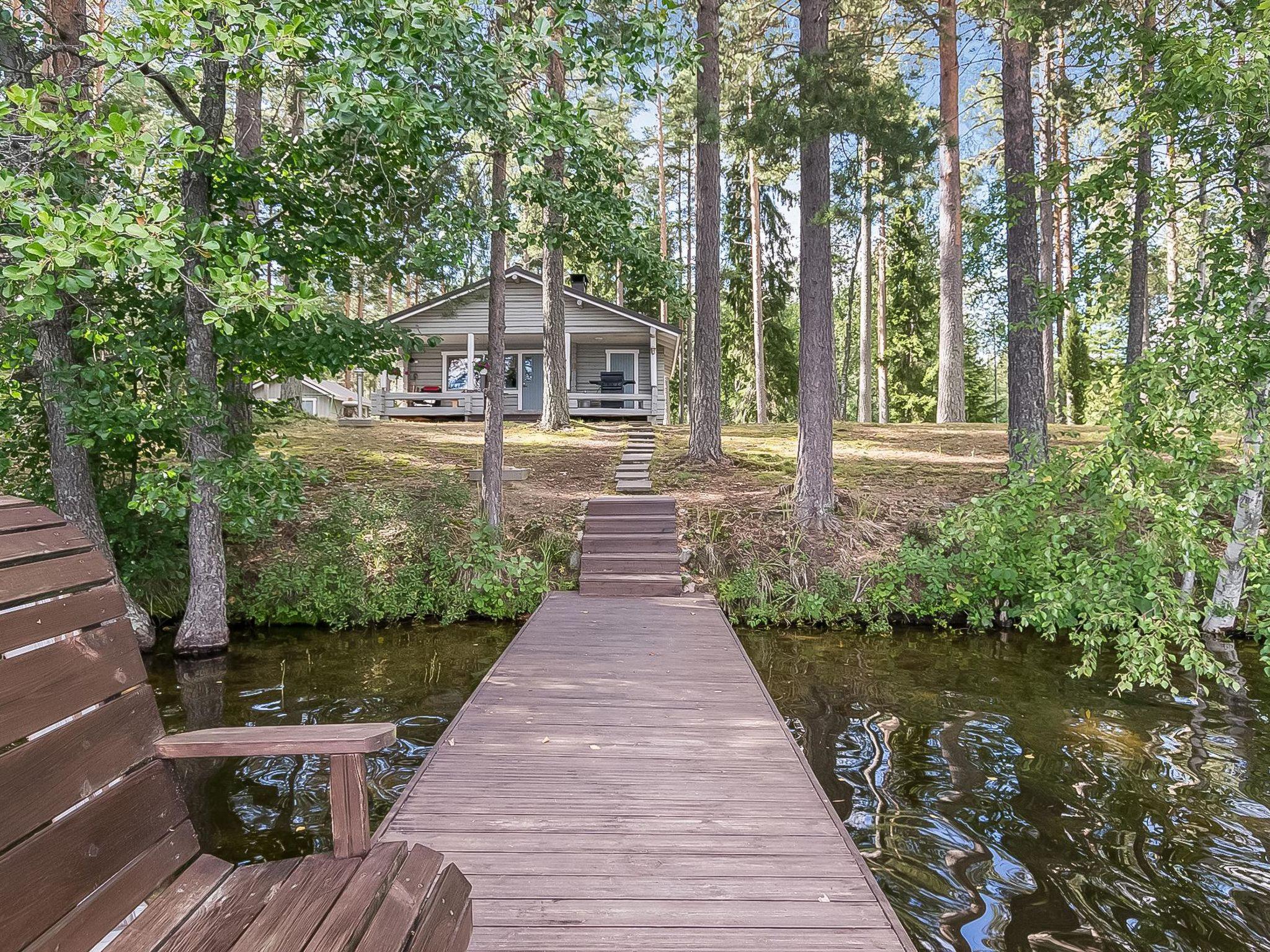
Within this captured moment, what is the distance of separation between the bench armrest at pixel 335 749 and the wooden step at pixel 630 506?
8392 millimetres

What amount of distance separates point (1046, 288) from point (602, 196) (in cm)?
448

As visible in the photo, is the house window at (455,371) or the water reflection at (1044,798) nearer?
the water reflection at (1044,798)

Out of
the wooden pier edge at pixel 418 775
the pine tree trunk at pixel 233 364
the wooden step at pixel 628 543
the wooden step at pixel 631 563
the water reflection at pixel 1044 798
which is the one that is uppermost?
the pine tree trunk at pixel 233 364

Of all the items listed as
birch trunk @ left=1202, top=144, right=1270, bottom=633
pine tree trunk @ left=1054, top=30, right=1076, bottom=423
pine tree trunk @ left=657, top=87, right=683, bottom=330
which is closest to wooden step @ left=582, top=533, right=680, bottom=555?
birch trunk @ left=1202, top=144, right=1270, bottom=633

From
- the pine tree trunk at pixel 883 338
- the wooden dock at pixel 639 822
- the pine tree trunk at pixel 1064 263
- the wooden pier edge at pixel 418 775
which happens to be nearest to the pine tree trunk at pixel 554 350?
the wooden pier edge at pixel 418 775

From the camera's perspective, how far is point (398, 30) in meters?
4.88

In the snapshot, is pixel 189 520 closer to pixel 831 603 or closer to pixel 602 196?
pixel 602 196

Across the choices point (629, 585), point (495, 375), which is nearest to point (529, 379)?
point (495, 375)

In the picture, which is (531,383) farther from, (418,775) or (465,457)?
(418,775)

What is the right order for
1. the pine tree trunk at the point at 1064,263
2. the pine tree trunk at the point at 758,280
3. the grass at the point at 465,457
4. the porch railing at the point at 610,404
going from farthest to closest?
the pine tree trunk at the point at 758,280 < the porch railing at the point at 610,404 < the pine tree trunk at the point at 1064,263 < the grass at the point at 465,457

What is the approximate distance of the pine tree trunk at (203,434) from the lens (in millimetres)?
6734

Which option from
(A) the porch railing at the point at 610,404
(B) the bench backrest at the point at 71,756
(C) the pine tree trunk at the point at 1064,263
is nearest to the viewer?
(B) the bench backrest at the point at 71,756

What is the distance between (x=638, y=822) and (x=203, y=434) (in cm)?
632

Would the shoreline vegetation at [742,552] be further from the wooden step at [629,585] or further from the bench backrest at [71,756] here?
the bench backrest at [71,756]
